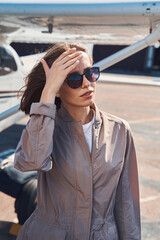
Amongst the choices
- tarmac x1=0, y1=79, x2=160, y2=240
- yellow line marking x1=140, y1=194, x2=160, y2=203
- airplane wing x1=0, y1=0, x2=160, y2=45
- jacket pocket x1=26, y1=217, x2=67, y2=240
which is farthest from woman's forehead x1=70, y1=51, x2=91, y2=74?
yellow line marking x1=140, y1=194, x2=160, y2=203

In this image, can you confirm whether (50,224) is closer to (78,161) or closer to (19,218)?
(78,161)

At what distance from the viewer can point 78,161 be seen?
1418 mm

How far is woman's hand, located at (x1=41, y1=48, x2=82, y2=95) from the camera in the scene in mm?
1378

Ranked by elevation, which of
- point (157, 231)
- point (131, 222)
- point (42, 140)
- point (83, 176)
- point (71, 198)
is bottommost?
point (157, 231)

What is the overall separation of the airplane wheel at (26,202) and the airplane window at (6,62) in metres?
1.97

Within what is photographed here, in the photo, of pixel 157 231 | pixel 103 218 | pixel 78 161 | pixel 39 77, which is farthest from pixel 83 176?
pixel 157 231

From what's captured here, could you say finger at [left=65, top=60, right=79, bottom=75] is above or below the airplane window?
above

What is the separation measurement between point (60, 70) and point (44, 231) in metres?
0.83

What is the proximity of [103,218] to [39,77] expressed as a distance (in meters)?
0.85

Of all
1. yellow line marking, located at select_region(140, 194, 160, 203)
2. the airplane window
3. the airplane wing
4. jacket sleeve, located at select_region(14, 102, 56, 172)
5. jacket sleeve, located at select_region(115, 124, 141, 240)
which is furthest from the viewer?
the airplane window

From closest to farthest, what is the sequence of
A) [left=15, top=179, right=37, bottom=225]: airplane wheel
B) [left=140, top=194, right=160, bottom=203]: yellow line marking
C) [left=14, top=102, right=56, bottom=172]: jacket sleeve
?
[left=14, top=102, right=56, bottom=172]: jacket sleeve, [left=15, top=179, right=37, bottom=225]: airplane wheel, [left=140, top=194, right=160, bottom=203]: yellow line marking

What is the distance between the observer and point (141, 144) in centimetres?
595

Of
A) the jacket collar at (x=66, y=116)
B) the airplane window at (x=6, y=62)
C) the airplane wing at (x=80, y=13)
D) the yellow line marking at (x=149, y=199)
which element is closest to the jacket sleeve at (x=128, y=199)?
the jacket collar at (x=66, y=116)

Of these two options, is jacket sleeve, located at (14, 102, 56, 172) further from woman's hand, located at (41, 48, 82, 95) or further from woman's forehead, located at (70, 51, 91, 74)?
woman's forehead, located at (70, 51, 91, 74)
